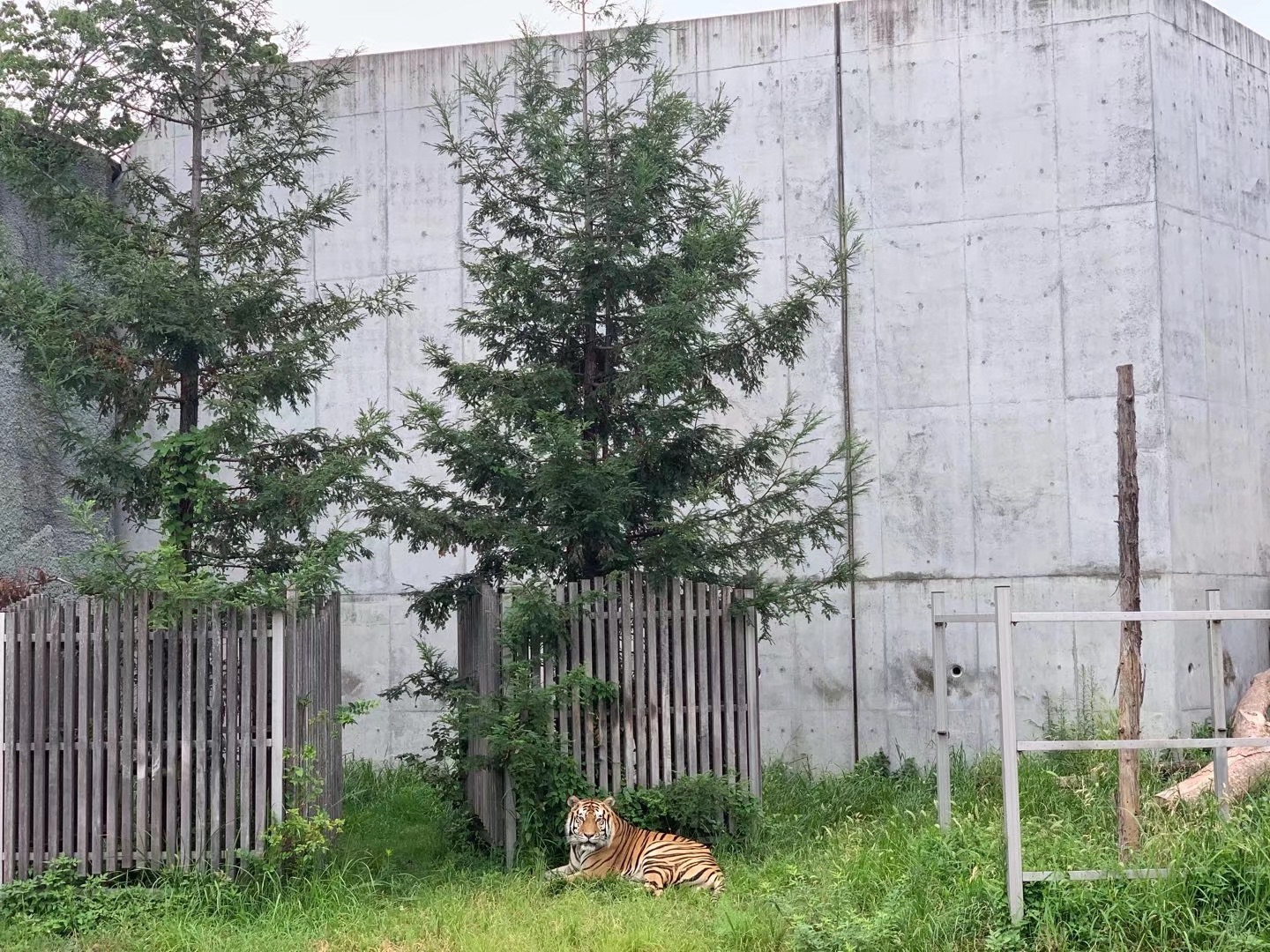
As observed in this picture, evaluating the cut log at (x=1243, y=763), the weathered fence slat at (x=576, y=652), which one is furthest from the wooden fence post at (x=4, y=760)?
the cut log at (x=1243, y=763)

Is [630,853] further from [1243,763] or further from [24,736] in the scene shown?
[1243,763]

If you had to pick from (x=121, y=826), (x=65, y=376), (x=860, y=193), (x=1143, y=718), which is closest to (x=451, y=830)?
(x=121, y=826)

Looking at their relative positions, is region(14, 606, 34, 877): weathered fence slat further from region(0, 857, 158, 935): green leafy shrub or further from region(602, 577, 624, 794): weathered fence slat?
region(602, 577, 624, 794): weathered fence slat

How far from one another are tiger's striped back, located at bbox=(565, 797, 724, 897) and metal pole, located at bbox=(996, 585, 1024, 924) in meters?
Answer: 2.20

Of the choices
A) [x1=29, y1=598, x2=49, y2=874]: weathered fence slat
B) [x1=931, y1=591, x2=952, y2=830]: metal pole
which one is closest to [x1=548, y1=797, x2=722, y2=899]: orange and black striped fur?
[x1=931, y1=591, x2=952, y2=830]: metal pole

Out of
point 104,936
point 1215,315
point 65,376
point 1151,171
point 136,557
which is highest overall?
point 1151,171

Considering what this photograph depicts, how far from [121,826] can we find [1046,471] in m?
9.05

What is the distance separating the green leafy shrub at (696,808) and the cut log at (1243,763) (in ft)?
9.61

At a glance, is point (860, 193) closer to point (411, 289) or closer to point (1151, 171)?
point (1151, 171)

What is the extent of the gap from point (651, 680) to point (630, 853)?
1.43 m

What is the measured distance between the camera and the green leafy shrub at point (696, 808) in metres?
10.7

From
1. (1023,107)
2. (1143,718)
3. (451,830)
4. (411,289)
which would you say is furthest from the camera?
(411,289)

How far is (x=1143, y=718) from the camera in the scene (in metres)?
13.6

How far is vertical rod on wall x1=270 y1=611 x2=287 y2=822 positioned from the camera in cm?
973
